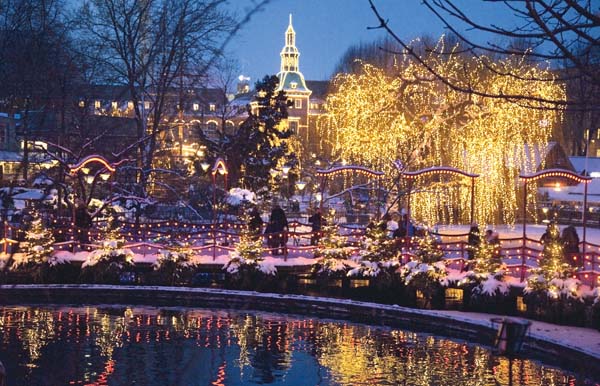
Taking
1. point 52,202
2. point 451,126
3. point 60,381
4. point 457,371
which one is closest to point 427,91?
point 451,126

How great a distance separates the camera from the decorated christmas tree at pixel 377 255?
19188 millimetres

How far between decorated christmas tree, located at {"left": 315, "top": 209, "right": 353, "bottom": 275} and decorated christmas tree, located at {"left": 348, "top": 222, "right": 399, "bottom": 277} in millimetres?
487

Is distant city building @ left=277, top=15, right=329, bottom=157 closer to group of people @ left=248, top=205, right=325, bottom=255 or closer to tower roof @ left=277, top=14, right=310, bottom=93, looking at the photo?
tower roof @ left=277, top=14, right=310, bottom=93

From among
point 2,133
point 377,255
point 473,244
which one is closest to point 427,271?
point 377,255

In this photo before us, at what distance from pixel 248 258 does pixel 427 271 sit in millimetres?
5220

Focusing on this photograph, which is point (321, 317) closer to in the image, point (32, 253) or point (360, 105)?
point (32, 253)

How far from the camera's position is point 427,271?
18.0 metres

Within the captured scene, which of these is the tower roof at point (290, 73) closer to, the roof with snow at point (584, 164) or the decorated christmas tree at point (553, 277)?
the roof with snow at point (584, 164)

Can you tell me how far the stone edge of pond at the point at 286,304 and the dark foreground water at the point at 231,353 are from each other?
1.70ft

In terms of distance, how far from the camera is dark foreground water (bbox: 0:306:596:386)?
12.2 metres

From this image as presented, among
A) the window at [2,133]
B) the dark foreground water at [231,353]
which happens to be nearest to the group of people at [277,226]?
the dark foreground water at [231,353]

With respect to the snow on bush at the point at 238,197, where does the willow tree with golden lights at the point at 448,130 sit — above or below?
above

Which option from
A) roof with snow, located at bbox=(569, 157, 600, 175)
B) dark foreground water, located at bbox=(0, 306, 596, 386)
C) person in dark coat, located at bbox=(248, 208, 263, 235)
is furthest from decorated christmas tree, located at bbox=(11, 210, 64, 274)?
roof with snow, located at bbox=(569, 157, 600, 175)

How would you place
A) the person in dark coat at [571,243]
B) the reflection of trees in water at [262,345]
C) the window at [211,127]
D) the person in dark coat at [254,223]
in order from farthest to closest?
the window at [211,127] → the person in dark coat at [254,223] → the person in dark coat at [571,243] → the reflection of trees in water at [262,345]
